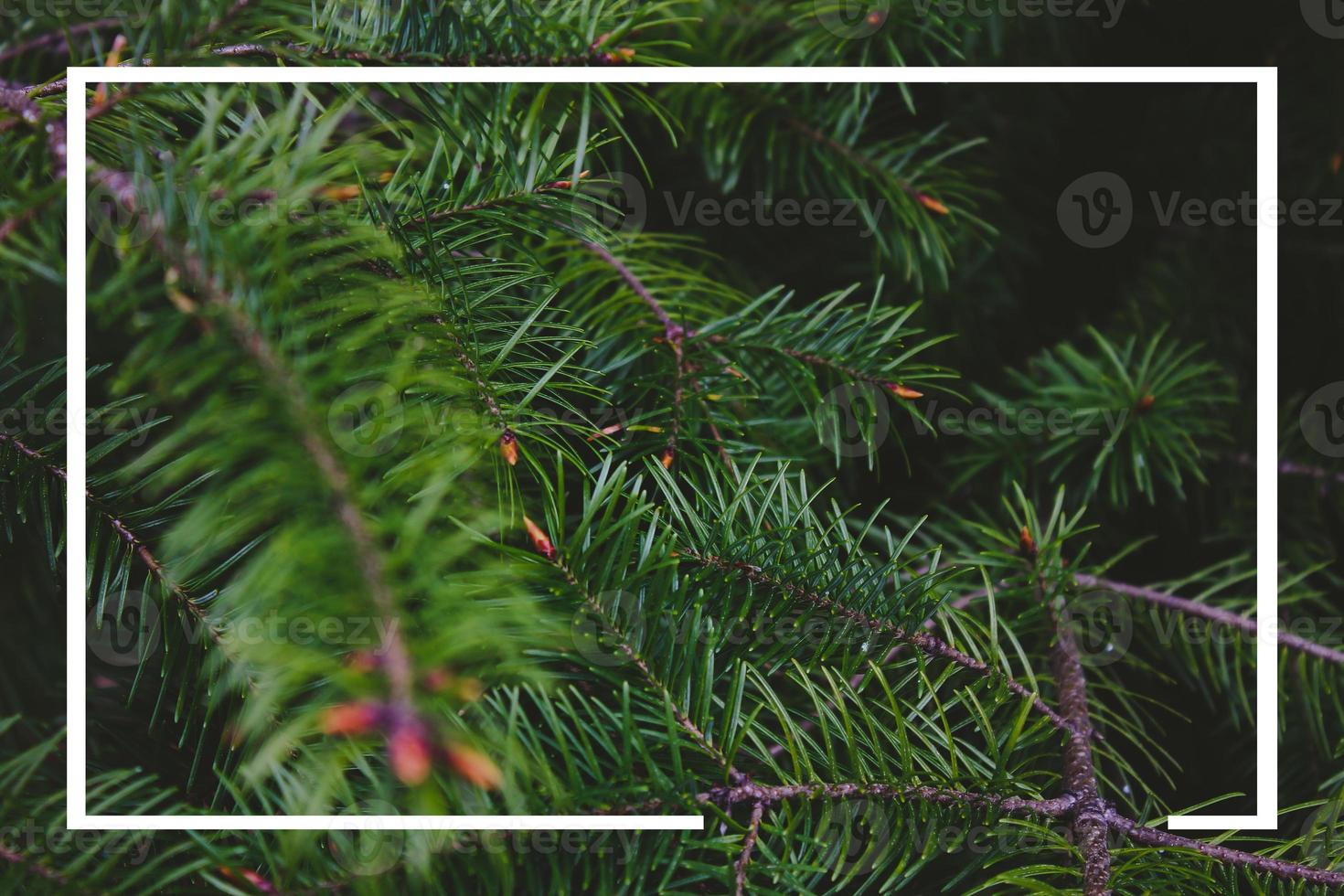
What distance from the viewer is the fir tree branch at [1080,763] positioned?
253 mm

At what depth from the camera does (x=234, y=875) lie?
228mm

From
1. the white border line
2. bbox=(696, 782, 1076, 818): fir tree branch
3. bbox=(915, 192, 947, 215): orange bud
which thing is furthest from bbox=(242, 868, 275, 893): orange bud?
bbox=(915, 192, 947, 215): orange bud

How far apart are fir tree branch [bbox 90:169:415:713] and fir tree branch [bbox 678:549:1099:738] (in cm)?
13

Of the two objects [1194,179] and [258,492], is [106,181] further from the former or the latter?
[1194,179]

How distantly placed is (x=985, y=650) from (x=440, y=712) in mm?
197

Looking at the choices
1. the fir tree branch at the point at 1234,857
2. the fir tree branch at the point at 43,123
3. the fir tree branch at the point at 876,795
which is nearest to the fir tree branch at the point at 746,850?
the fir tree branch at the point at 876,795

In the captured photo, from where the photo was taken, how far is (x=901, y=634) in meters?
0.28

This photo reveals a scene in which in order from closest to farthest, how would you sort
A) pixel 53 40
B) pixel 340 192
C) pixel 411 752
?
pixel 411 752, pixel 340 192, pixel 53 40

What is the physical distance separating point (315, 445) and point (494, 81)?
0.18 m

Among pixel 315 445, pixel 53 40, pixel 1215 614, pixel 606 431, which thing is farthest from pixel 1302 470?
pixel 53 40

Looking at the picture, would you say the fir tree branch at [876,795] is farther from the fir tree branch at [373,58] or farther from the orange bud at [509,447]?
the fir tree branch at [373,58]

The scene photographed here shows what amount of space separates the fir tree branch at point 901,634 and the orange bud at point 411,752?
14 centimetres

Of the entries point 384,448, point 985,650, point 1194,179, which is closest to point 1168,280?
point 1194,179

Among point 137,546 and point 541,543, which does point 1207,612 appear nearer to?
point 541,543
